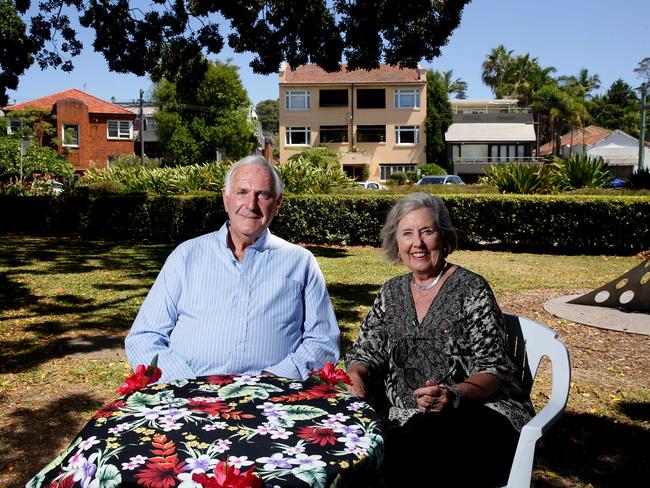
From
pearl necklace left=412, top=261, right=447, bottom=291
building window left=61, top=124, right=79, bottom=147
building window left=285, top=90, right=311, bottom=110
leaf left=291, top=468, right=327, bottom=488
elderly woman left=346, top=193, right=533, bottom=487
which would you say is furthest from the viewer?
building window left=285, top=90, right=311, bottom=110

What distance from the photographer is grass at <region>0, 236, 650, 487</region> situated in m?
4.29

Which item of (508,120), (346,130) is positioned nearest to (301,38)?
(346,130)

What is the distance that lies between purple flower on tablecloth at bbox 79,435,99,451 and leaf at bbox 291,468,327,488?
0.62m

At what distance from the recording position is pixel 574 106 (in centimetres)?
8238

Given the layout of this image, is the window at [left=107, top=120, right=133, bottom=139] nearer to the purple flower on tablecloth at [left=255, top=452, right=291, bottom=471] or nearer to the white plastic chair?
the white plastic chair

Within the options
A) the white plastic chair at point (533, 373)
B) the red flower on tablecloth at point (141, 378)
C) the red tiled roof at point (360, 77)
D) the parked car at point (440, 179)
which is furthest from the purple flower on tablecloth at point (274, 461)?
the red tiled roof at point (360, 77)

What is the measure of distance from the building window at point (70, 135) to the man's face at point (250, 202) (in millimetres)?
52915

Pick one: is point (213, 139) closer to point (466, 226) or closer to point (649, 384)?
point (466, 226)

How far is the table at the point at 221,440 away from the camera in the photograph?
1768 millimetres

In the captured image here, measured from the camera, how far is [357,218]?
17359 millimetres

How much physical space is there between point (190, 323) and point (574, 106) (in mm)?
87821

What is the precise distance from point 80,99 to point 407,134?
92.9ft

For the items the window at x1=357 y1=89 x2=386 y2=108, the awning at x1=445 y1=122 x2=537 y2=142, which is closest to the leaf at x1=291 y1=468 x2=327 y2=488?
the window at x1=357 y1=89 x2=386 y2=108

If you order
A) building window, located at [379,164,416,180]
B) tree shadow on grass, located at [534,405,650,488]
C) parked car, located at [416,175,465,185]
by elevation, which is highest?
building window, located at [379,164,416,180]
